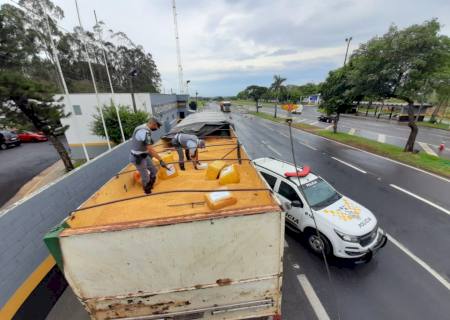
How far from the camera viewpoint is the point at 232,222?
2.29 meters

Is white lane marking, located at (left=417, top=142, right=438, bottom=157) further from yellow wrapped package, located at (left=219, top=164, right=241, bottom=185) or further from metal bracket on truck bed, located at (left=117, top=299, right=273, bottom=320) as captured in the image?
metal bracket on truck bed, located at (left=117, top=299, right=273, bottom=320)

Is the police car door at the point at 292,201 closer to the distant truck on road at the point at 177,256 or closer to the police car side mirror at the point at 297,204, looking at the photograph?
the police car side mirror at the point at 297,204

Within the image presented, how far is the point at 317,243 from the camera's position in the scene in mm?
4812

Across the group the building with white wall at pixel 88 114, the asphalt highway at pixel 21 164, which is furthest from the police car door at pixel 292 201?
the building with white wall at pixel 88 114

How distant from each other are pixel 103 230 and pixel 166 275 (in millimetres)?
945

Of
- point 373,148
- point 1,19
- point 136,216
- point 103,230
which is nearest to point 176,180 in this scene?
point 136,216

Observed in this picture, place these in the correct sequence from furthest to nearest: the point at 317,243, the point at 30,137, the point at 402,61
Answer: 1. the point at 30,137
2. the point at 402,61
3. the point at 317,243

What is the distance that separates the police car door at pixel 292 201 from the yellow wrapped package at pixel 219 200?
9.93ft

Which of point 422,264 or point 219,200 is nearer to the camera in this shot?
point 219,200

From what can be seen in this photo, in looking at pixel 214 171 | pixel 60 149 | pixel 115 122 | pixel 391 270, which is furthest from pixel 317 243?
pixel 60 149

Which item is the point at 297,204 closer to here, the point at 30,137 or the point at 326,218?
the point at 326,218

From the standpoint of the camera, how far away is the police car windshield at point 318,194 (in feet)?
16.4

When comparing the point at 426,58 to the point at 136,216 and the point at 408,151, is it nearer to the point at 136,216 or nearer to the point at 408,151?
the point at 408,151

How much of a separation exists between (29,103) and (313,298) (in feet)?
44.8
